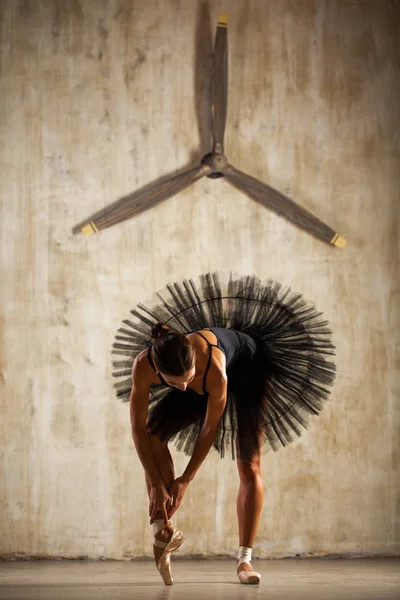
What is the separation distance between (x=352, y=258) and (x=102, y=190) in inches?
57.6

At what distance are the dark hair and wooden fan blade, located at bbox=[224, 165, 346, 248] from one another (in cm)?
178

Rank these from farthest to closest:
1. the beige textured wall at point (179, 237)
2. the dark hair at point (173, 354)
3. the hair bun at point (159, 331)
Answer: the beige textured wall at point (179, 237)
the hair bun at point (159, 331)
the dark hair at point (173, 354)

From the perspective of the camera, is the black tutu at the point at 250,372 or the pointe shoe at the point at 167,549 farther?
the black tutu at the point at 250,372

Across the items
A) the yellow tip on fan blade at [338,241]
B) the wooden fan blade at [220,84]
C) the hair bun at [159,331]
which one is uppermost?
the wooden fan blade at [220,84]

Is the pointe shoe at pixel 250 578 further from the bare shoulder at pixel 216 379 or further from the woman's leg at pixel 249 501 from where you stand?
the bare shoulder at pixel 216 379

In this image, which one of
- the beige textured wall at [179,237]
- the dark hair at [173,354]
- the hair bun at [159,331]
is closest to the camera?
the dark hair at [173,354]

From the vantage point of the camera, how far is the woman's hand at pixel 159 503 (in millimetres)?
2926

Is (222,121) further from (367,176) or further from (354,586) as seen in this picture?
(354,586)

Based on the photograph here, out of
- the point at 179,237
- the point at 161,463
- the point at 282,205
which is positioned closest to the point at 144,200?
the point at 179,237

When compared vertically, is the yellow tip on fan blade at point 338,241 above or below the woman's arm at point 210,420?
above

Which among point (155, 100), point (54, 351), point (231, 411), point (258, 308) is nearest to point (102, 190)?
point (155, 100)

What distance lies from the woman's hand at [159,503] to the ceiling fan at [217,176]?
1769mm

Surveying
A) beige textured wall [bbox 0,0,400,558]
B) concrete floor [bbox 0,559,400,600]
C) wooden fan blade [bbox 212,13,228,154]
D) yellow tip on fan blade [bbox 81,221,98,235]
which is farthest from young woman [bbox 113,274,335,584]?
wooden fan blade [bbox 212,13,228,154]

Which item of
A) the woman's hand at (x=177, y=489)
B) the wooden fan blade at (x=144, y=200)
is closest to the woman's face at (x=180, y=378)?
the woman's hand at (x=177, y=489)
